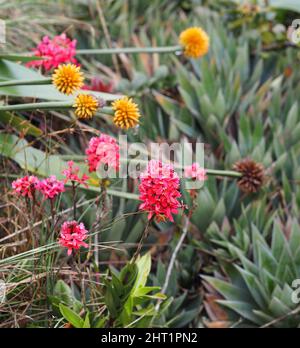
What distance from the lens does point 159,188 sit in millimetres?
1457

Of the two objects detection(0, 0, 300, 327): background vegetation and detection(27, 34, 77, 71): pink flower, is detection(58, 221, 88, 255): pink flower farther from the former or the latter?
detection(27, 34, 77, 71): pink flower

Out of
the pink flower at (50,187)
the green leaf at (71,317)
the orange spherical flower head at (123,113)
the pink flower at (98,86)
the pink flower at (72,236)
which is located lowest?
the green leaf at (71,317)

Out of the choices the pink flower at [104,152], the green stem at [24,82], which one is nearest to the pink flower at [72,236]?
the pink flower at [104,152]

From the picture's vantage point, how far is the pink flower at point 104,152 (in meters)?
1.61

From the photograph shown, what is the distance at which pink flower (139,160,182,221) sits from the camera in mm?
1455

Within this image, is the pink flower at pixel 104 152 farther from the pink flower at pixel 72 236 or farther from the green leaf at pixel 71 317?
the green leaf at pixel 71 317

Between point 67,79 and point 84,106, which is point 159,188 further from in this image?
point 67,79

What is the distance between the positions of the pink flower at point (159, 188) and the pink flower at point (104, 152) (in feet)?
0.53

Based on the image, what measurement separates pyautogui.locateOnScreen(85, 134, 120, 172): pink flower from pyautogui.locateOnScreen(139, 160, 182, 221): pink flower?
16 centimetres

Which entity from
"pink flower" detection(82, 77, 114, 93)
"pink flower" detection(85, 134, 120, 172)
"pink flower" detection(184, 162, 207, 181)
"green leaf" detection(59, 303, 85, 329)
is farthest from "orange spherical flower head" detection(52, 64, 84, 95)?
"pink flower" detection(82, 77, 114, 93)
